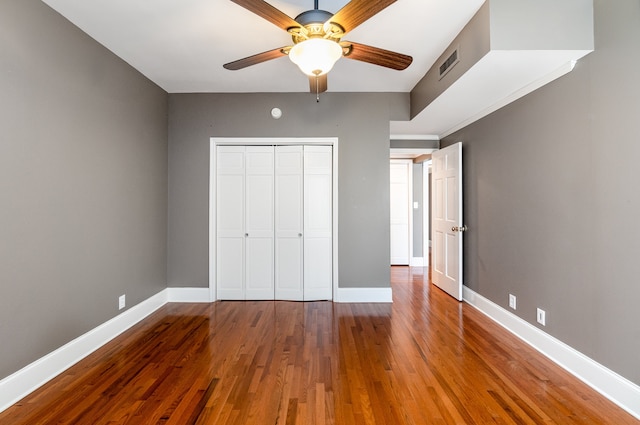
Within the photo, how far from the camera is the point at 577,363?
2248 mm

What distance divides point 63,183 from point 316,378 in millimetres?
2428

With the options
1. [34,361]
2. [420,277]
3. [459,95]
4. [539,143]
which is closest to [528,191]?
[539,143]

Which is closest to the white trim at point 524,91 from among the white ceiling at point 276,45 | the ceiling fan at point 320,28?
the white ceiling at point 276,45

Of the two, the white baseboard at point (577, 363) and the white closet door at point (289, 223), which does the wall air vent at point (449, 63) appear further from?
the white baseboard at point (577, 363)

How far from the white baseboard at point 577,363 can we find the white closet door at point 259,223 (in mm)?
2712

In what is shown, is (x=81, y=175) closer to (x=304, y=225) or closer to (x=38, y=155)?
(x=38, y=155)

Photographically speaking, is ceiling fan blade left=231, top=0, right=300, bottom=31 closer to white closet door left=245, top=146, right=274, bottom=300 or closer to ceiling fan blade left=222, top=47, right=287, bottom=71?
ceiling fan blade left=222, top=47, right=287, bottom=71

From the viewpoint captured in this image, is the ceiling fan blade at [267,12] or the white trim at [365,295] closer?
the ceiling fan blade at [267,12]

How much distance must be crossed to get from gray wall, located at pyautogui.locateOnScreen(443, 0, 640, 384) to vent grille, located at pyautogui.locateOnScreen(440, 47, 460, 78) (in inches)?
30.5

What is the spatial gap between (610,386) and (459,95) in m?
2.56

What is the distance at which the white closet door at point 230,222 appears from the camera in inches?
158

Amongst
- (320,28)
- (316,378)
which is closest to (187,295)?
(316,378)

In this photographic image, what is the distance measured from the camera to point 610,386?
199 cm

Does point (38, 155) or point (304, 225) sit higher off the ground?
point (38, 155)
